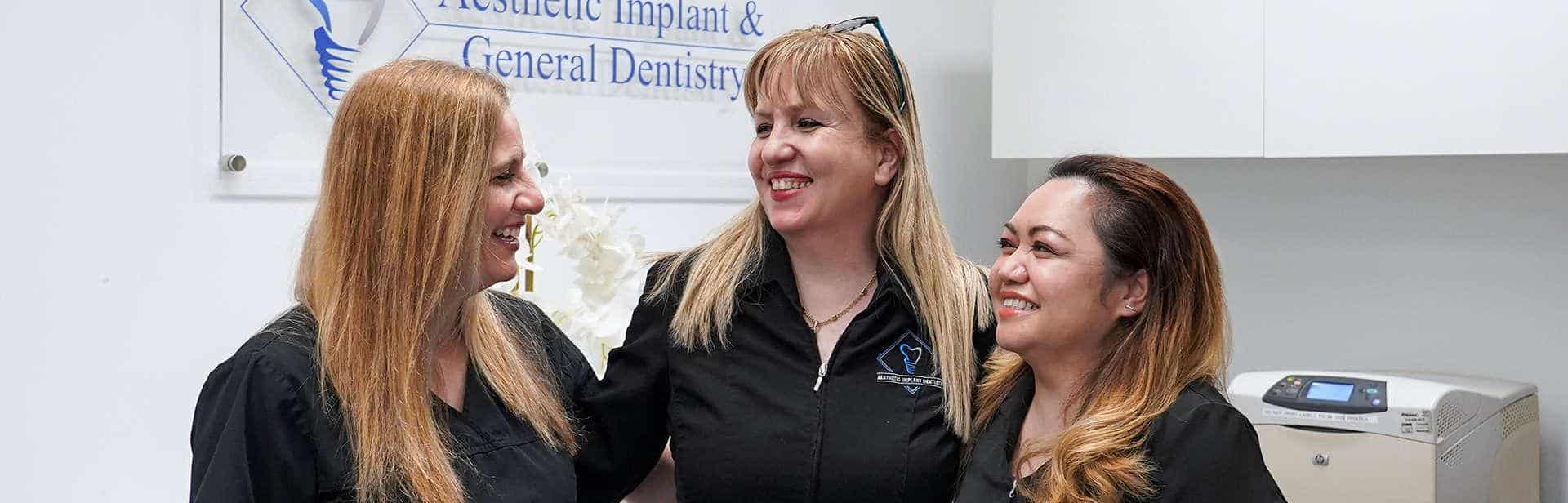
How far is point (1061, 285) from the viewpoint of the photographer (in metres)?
1.69

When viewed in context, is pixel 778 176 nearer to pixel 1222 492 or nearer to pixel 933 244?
pixel 933 244

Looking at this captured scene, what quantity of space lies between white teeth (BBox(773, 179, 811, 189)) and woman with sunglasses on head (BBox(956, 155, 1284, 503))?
A: 27 centimetres

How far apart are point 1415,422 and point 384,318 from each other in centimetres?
198

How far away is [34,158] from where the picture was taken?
238 cm

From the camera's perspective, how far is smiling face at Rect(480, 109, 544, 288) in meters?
1.64

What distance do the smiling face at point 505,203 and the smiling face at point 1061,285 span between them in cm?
55

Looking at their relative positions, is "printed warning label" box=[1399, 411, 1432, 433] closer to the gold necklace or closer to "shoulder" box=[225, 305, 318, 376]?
the gold necklace

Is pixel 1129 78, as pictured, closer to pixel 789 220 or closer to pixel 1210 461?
pixel 789 220

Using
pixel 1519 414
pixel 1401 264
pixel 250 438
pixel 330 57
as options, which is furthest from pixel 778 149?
pixel 1401 264

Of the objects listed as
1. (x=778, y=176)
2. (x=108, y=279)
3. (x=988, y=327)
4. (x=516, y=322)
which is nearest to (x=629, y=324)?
(x=516, y=322)

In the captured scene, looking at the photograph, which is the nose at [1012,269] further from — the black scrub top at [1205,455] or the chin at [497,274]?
the chin at [497,274]

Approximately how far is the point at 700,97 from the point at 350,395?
1.94 meters

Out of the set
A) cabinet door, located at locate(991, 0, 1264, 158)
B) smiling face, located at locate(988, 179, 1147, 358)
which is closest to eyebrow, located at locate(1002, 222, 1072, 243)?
smiling face, located at locate(988, 179, 1147, 358)

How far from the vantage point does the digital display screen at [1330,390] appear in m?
2.85
